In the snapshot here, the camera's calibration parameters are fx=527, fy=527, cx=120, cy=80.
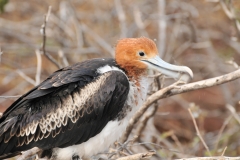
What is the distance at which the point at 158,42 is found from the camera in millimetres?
5801

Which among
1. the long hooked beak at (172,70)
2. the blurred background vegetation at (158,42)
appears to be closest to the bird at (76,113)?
the long hooked beak at (172,70)

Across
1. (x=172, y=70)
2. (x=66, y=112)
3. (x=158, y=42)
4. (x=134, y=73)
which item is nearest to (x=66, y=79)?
(x=66, y=112)

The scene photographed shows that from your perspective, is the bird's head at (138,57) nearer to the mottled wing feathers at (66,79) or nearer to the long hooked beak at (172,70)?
the long hooked beak at (172,70)

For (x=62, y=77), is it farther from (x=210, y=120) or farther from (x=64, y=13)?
(x=210, y=120)

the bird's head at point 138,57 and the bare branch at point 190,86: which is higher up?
the bird's head at point 138,57

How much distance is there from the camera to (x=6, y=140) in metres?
3.35

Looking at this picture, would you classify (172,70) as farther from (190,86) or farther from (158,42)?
(158,42)

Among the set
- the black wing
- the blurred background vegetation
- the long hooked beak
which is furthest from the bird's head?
the blurred background vegetation

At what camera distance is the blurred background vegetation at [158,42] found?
17.3 ft

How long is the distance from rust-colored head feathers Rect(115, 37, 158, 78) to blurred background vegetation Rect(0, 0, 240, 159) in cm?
114

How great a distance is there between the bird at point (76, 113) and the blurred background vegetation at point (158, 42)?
1204 millimetres

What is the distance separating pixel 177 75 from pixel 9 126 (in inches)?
44.4

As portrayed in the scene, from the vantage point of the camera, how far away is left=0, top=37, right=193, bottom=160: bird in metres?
3.38

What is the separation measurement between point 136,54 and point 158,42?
2.28 metres
